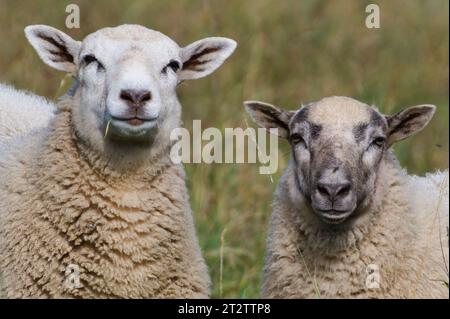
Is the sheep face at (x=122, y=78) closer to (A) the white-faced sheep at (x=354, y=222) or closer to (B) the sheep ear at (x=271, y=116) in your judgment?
(B) the sheep ear at (x=271, y=116)

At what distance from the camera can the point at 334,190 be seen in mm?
6633

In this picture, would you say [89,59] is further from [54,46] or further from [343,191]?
[343,191]

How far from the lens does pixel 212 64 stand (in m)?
7.68

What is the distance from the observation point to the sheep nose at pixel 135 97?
672 centimetres

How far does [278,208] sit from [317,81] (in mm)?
5996

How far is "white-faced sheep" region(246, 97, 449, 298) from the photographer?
6.92m

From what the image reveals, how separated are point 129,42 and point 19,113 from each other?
1.42 m

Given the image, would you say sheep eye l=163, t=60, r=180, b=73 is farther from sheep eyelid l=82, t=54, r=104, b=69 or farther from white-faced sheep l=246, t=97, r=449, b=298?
white-faced sheep l=246, t=97, r=449, b=298

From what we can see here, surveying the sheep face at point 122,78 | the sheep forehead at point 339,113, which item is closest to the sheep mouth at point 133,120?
the sheep face at point 122,78

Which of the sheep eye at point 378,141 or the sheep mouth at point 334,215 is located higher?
the sheep eye at point 378,141

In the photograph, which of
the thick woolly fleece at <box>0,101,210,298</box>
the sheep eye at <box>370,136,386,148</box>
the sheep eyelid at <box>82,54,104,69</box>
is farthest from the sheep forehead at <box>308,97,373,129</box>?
the sheep eyelid at <box>82,54,104,69</box>

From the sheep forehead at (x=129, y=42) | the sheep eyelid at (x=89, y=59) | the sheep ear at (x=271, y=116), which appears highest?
the sheep forehead at (x=129, y=42)

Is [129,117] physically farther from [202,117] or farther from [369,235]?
[202,117]

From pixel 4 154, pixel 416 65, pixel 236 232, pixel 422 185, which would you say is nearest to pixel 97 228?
pixel 4 154
